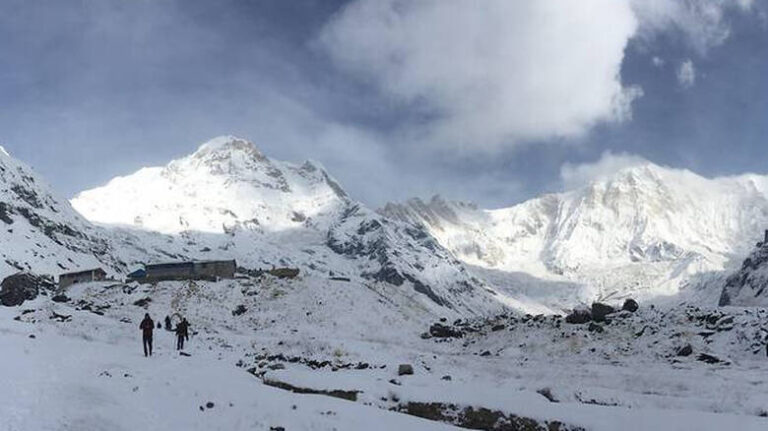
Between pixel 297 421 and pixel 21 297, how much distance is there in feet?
192

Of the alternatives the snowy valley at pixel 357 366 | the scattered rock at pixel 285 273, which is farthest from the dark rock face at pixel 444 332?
the scattered rock at pixel 285 273

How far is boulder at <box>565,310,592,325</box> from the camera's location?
2061 inches

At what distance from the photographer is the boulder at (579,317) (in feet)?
172

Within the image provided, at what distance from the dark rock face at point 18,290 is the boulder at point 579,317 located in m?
49.3

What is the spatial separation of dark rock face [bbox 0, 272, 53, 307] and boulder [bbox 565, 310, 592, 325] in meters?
49.3

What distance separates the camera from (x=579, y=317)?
52656mm

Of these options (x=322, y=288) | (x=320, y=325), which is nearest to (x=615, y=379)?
(x=320, y=325)

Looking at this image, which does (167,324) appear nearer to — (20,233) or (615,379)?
(615,379)

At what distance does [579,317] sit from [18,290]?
53.7 meters

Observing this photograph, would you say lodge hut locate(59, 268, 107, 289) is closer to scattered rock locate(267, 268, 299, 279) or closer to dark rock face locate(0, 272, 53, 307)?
dark rock face locate(0, 272, 53, 307)

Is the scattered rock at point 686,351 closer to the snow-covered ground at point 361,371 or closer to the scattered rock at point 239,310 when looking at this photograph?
the snow-covered ground at point 361,371

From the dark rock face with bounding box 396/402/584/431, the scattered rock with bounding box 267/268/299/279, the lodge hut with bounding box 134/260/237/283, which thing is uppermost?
the lodge hut with bounding box 134/260/237/283

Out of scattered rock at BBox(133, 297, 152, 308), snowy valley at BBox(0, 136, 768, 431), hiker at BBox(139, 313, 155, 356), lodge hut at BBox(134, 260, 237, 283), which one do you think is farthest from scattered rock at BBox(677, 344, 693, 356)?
lodge hut at BBox(134, 260, 237, 283)

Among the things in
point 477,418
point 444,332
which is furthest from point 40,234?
point 477,418
